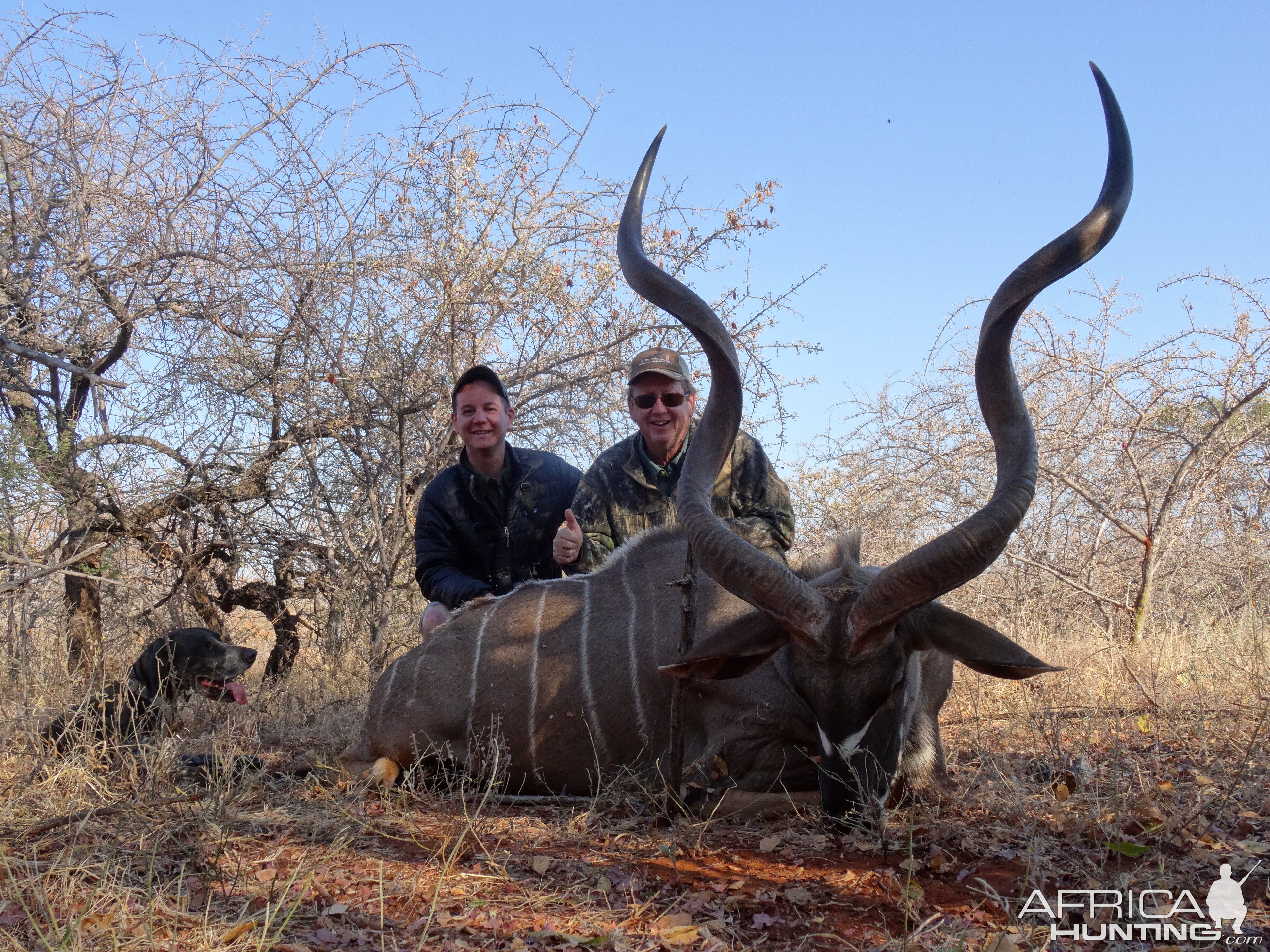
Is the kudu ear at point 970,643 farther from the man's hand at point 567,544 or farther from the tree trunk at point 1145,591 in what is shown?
the tree trunk at point 1145,591

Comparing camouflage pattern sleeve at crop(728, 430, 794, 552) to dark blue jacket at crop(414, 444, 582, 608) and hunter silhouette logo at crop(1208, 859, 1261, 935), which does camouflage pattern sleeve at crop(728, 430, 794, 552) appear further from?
hunter silhouette logo at crop(1208, 859, 1261, 935)

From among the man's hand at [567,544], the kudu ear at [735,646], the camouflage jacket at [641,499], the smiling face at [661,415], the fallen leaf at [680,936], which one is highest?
the smiling face at [661,415]

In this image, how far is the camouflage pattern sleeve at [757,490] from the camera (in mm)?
4535

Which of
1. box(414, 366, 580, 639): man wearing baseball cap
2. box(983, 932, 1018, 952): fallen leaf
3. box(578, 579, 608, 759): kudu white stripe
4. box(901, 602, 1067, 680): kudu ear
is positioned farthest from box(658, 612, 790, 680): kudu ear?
box(414, 366, 580, 639): man wearing baseball cap

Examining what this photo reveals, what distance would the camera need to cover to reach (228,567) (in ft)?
23.7

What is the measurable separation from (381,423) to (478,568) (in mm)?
1747

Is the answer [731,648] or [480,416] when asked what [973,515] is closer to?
[731,648]

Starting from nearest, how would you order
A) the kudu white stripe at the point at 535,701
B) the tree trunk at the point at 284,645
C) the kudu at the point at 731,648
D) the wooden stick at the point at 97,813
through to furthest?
the wooden stick at the point at 97,813 < the kudu at the point at 731,648 < the kudu white stripe at the point at 535,701 < the tree trunk at the point at 284,645

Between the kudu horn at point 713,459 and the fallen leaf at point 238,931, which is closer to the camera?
the fallen leaf at point 238,931

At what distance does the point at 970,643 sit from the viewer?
315 centimetres

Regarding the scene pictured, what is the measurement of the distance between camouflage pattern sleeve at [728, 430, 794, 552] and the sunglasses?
0.35m

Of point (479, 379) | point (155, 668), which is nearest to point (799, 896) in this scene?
point (479, 379)

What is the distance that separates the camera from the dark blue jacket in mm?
5340

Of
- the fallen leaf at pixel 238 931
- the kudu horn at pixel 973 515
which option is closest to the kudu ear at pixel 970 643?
the kudu horn at pixel 973 515
